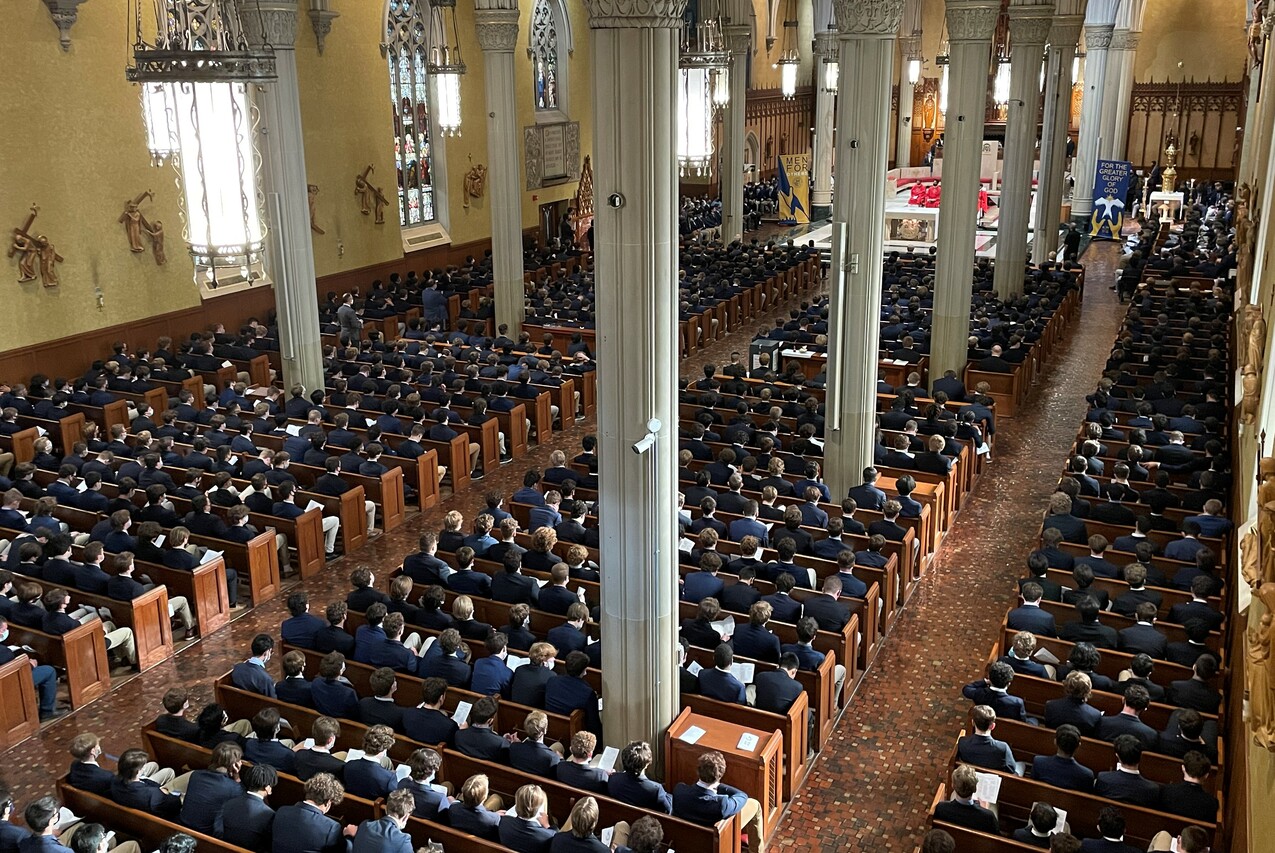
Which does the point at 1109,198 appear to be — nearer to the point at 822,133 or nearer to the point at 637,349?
the point at 822,133

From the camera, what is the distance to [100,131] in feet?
64.7

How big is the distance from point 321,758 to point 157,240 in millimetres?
16073

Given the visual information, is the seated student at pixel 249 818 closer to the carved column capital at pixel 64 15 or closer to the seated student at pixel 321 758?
the seated student at pixel 321 758

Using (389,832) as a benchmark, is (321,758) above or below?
below

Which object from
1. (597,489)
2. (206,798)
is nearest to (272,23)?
(597,489)

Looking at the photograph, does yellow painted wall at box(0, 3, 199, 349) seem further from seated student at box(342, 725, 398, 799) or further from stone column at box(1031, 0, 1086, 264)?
stone column at box(1031, 0, 1086, 264)

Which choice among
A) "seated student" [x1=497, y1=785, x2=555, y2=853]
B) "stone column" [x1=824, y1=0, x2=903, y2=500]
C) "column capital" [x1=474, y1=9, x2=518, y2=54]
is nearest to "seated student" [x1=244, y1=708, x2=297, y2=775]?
"seated student" [x1=497, y1=785, x2=555, y2=853]

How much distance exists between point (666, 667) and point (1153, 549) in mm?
5836

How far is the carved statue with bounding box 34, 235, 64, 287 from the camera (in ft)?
61.4

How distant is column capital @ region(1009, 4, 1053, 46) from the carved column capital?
58.1 feet

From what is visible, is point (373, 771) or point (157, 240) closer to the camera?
point (373, 771)

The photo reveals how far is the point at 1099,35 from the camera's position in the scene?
33750 mm

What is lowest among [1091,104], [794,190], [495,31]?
[794,190]

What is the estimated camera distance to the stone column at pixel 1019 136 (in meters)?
23.0
